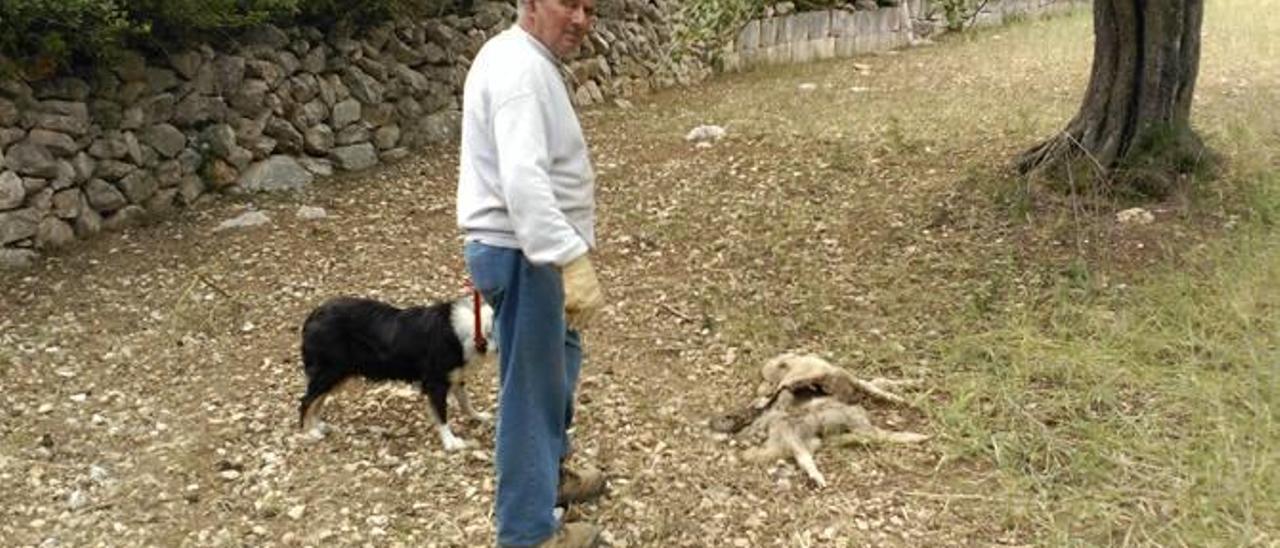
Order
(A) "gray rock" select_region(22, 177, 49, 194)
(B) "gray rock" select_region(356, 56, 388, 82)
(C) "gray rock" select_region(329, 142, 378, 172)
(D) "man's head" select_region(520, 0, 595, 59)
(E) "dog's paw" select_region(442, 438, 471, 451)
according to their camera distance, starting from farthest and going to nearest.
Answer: (B) "gray rock" select_region(356, 56, 388, 82) → (C) "gray rock" select_region(329, 142, 378, 172) → (A) "gray rock" select_region(22, 177, 49, 194) → (E) "dog's paw" select_region(442, 438, 471, 451) → (D) "man's head" select_region(520, 0, 595, 59)

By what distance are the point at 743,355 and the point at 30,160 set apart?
427 cm

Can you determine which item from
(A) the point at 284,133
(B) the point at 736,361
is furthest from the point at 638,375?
(A) the point at 284,133

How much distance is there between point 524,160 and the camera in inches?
113

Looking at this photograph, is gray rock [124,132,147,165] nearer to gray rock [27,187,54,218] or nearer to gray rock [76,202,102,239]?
gray rock [76,202,102,239]

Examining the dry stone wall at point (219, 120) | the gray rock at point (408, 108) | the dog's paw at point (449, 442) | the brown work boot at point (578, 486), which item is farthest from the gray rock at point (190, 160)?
the brown work boot at point (578, 486)

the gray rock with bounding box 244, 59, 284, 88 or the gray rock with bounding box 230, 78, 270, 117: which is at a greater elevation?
the gray rock with bounding box 244, 59, 284, 88

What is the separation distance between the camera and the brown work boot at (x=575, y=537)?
3.50m

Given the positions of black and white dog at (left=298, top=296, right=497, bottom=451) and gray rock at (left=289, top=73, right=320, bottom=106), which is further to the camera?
gray rock at (left=289, top=73, right=320, bottom=106)

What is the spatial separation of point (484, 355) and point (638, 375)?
111cm

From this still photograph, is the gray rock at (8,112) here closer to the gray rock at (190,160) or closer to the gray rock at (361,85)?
the gray rock at (190,160)

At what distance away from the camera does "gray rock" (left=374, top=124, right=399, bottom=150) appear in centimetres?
876

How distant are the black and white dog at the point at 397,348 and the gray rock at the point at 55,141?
3.12m

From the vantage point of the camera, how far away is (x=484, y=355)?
4191 millimetres

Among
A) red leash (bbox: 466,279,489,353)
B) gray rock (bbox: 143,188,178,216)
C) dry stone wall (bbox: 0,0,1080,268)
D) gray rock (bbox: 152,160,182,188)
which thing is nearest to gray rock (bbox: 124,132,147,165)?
dry stone wall (bbox: 0,0,1080,268)
